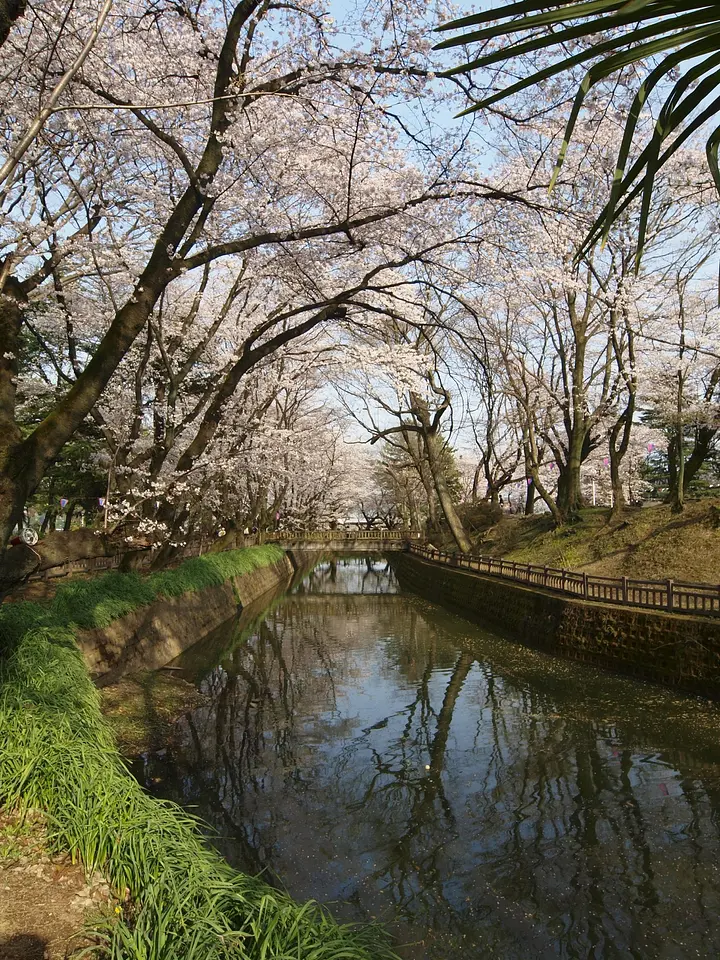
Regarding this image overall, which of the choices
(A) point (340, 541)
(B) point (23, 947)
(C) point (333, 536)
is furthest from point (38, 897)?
(C) point (333, 536)

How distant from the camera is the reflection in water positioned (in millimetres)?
5422

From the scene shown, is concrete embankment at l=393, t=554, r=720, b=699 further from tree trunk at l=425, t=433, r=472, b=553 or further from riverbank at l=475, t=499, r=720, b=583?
tree trunk at l=425, t=433, r=472, b=553

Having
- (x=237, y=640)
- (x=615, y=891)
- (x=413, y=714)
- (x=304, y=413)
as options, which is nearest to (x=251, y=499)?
(x=304, y=413)

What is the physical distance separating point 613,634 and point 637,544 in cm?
697

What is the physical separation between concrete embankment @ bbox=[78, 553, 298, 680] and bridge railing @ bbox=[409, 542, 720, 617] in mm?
9330

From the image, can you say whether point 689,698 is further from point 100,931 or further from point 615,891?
point 100,931

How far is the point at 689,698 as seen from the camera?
11133 mm

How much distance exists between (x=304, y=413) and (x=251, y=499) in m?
10.1

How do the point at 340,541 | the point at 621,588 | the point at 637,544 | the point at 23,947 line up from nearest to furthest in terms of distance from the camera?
the point at 23,947
the point at 621,588
the point at 637,544
the point at 340,541

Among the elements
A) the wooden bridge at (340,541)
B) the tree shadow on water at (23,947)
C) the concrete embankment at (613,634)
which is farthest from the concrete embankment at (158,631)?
the wooden bridge at (340,541)

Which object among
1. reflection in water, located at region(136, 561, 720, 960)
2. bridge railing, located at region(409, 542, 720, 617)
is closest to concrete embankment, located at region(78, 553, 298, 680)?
reflection in water, located at region(136, 561, 720, 960)

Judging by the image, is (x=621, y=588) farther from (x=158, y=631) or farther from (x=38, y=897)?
(x=38, y=897)

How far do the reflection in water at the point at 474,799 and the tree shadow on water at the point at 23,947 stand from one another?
8.07 feet

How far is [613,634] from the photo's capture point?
13.5 metres
